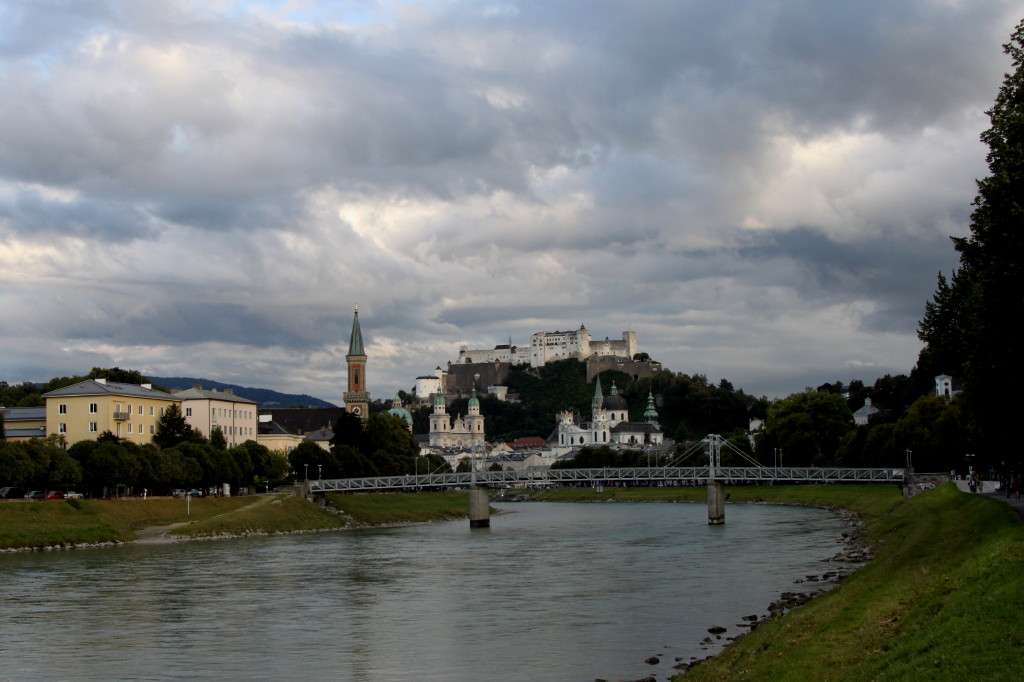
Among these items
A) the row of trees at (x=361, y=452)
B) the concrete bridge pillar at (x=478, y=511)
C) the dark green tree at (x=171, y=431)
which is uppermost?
the dark green tree at (x=171, y=431)

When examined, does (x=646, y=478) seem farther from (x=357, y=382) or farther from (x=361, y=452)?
(x=357, y=382)

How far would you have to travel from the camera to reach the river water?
26.0 m

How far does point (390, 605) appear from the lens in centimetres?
3659

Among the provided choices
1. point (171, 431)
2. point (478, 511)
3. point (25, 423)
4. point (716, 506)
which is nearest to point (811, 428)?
point (716, 506)

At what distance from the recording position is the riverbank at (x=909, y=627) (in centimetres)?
1562

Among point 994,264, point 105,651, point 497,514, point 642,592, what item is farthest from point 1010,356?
point 497,514

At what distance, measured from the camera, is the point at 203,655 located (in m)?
27.4

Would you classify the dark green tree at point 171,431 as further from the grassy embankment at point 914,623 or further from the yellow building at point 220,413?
the grassy embankment at point 914,623

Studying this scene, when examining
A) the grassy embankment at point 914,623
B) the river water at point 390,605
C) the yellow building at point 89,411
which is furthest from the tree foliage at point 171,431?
the grassy embankment at point 914,623

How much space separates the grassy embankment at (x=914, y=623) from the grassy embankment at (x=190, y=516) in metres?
40.3

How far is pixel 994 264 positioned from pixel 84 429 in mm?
69195

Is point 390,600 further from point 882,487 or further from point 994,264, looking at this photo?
point 882,487

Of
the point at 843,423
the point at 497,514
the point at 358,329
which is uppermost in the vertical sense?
the point at 358,329

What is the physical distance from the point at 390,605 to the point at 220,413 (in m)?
68.0
